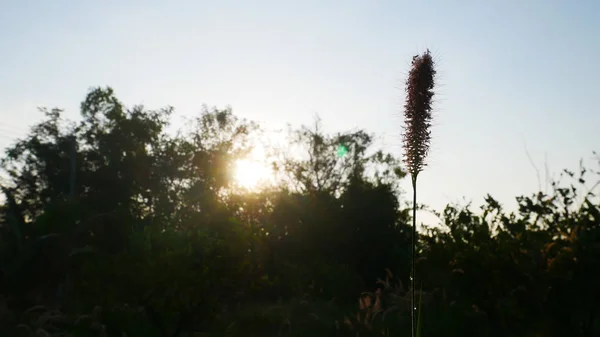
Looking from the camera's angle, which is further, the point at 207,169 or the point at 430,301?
the point at 207,169

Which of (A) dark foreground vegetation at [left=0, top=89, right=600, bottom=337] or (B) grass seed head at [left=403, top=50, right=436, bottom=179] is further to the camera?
(A) dark foreground vegetation at [left=0, top=89, right=600, bottom=337]

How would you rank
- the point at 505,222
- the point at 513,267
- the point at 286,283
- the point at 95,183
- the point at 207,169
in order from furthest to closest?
the point at 207,169
the point at 95,183
the point at 286,283
the point at 505,222
the point at 513,267

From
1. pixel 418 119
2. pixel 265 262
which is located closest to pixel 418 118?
pixel 418 119

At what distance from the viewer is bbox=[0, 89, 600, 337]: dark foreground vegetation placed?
9320mm

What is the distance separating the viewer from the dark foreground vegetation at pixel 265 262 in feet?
30.6

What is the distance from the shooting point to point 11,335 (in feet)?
41.1

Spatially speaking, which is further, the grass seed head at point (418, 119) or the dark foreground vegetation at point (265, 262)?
the dark foreground vegetation at point (265, 262)

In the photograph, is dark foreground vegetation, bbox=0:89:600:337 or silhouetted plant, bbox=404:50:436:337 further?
dark foreground vegetation, bbox=0:89:600:337

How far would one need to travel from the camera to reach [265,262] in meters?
24.4

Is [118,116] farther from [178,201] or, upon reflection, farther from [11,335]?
[11,335]

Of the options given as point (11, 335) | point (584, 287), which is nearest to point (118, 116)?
point (11, 335)

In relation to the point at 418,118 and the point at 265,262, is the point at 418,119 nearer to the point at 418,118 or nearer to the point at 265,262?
the point at 418,118

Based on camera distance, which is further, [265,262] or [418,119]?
[265,262]

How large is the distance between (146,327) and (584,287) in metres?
9.84
